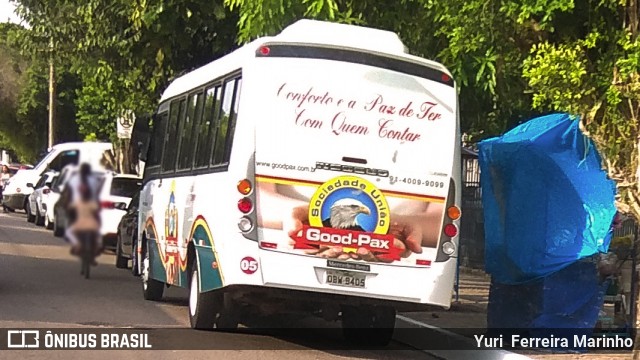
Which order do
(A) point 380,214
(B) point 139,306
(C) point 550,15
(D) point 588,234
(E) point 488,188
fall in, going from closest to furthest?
(A) point 380,214 < (C) point 550,15 < (D) point 588,234 < (E) point 488,188 < (B) point 139,306

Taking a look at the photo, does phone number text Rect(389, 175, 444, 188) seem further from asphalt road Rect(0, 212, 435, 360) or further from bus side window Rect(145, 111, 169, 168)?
bus side window Rect(145, 111, 169, 168)

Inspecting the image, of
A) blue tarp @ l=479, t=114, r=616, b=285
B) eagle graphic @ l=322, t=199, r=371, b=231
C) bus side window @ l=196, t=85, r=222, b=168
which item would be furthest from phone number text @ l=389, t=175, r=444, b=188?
blue tarp @ l=479, t=114, r=616, b=285

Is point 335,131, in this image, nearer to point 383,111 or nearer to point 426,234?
point 383,111

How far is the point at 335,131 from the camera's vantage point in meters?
9.15

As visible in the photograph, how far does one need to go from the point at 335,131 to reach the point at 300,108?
1.29 ft

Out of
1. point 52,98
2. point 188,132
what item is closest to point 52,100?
point 52,98

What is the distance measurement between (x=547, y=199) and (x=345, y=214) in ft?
9.77

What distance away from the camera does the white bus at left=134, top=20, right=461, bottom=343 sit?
905cm

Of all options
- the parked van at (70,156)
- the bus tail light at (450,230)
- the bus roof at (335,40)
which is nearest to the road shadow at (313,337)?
the bus tail light at (450,230)

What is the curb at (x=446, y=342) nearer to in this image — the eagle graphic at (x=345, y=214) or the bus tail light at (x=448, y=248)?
the bus tail light at (x=448, y=248)

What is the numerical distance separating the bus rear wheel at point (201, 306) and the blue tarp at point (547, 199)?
344cm

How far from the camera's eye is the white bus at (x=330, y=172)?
905 cm

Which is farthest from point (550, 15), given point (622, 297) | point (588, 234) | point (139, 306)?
point (139, 306)

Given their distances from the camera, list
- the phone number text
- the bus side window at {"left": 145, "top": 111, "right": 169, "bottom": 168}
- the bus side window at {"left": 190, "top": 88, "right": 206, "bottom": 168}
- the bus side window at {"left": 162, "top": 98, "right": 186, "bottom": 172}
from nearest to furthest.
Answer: the phone number text
the bus side window at {"left": 145, "top": 111, "right": 169, "bottom": 168}
the bus side window at {"left": 190, "top": 88, "right": 206, "bottom": 168}
the bus side window at {"left": 162, "top": 98, "right": 186, "bottom": 172}
